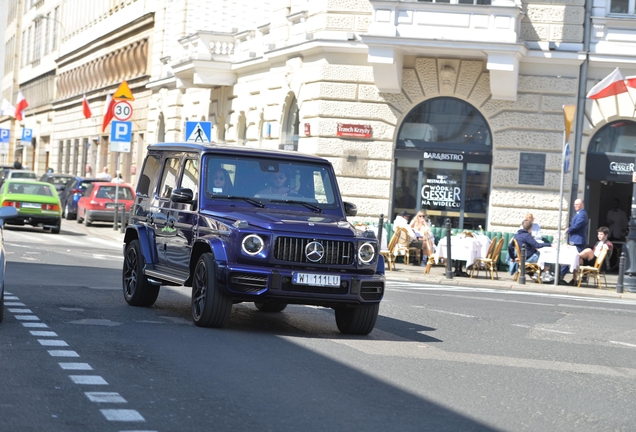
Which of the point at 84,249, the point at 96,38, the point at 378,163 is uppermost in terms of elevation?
the point at 96,38

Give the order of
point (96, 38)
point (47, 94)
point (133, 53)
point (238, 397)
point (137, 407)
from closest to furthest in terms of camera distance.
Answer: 1. point (137, 407)
2. point (238, 397)
3. point (133, 53)
4. point (96, 38)
5. point (47, 94)

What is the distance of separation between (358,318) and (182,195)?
90.9 inches

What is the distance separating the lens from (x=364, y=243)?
12.4 meters

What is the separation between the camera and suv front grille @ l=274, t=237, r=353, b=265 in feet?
39.7

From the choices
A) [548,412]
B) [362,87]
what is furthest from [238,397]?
[362,87]

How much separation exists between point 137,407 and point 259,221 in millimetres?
4669

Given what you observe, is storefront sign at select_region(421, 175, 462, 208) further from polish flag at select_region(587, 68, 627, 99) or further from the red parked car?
the red parked car

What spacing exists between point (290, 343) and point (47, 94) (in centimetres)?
7538

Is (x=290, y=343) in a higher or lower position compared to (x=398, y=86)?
lower

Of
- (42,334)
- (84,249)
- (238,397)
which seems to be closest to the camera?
(238,397)

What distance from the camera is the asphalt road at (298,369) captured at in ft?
25.7

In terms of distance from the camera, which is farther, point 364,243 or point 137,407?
point 364,243

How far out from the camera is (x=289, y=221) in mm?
12352

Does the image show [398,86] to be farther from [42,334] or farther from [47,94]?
[47,94]
